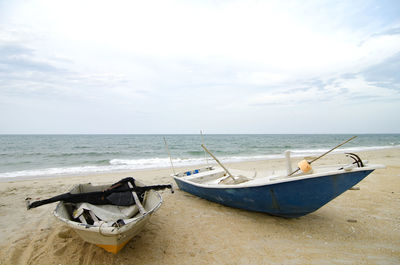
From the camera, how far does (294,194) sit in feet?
12.0

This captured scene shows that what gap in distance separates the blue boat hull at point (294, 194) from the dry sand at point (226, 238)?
1.33 ft

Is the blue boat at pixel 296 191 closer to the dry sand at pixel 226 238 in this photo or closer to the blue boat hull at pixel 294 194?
the blue boat hull at pixel 294 194

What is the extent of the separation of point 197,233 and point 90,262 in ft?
6.16

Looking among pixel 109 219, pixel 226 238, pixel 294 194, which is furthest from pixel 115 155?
pixel 294 194

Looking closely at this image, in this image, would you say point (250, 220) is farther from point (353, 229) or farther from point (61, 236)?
point (61, 236)

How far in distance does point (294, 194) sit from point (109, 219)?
3349mm

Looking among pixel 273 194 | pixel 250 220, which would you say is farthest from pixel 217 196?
pixel 273 194

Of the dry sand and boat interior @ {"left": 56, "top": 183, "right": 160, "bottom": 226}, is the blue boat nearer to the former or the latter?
the dry sand

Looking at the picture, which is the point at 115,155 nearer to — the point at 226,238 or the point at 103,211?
the point at 103,211

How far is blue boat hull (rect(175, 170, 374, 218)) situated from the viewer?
3.38m

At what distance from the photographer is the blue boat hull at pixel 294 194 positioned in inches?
133

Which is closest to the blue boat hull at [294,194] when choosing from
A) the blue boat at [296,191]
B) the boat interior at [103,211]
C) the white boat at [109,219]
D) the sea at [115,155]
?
the blue boat at [296,191]

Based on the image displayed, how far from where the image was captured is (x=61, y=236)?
3.84 m

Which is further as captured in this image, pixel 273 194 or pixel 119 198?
pixel 119 198
